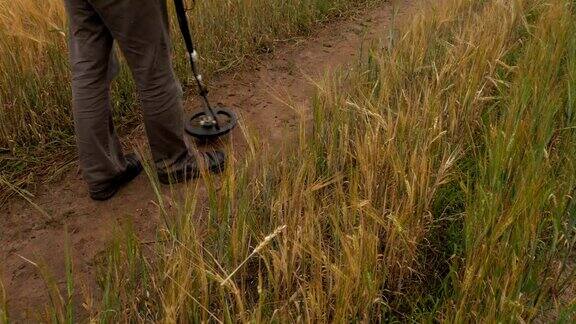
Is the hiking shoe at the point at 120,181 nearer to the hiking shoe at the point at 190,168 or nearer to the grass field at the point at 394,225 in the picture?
the hiking shoe at the point at 190,168

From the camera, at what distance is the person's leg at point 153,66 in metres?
1.86

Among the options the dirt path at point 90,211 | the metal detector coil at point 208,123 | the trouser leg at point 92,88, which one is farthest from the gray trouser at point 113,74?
the metal detector coil at point 208,123

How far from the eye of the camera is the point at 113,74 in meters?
2.16

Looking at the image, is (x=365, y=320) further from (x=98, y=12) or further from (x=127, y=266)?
(x=98, y=12)

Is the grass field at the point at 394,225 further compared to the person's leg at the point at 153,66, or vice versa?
the person's leg at the point at 153,66

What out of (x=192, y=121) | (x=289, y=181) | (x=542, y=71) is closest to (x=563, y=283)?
(x=289, y=181)

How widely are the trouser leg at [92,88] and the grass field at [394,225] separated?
0.50 meters

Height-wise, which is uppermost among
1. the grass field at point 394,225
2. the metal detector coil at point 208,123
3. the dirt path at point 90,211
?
the grass field at point 394,225

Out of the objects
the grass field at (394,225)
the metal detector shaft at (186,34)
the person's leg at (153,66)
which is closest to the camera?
the grass field at (394,225)

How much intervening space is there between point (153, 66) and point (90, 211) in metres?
0.69

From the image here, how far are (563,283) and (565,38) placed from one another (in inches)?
59.2

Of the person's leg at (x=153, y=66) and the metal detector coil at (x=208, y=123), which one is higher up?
the person's leg at (x=153, y=66)

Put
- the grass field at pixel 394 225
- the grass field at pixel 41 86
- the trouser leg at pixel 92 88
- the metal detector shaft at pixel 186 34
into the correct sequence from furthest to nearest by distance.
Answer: the grass field at pixel 41 86 < the metal detector shaft at pixel 186 34 < the trouser leg at pixel 92 88 < the grass field at pixel 394 225

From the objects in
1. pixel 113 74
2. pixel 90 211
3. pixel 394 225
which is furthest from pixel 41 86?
pixel 394 225
